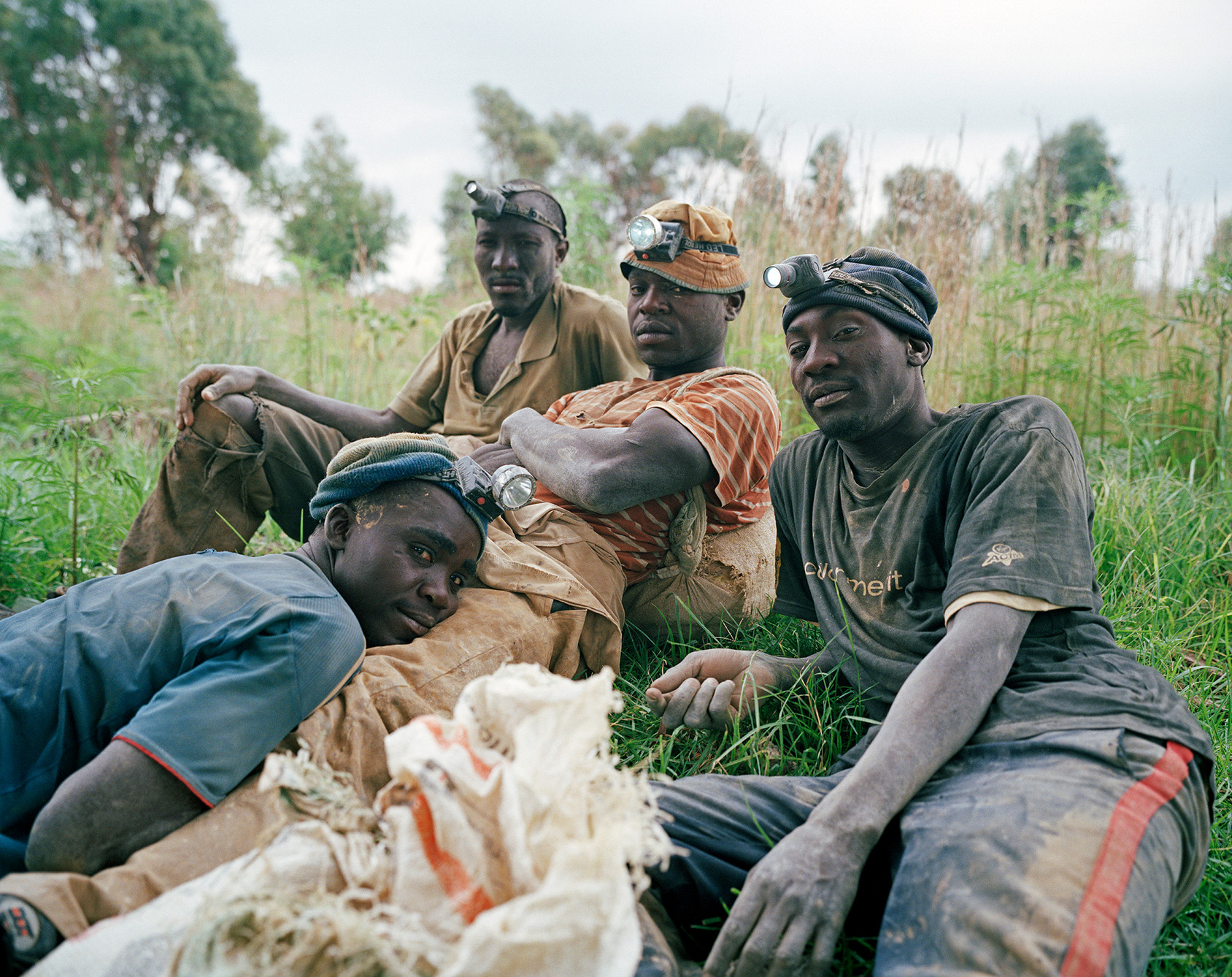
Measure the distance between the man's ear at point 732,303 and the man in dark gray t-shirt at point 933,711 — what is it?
74cm

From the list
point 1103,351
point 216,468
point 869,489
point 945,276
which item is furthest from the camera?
point 945,276

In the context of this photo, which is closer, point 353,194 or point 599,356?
point 599,356

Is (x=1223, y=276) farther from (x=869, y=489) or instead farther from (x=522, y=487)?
(x=522, y=487)

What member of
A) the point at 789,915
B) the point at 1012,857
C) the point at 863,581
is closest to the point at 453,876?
the point at 789,915

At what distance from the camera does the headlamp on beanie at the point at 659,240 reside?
2.60m

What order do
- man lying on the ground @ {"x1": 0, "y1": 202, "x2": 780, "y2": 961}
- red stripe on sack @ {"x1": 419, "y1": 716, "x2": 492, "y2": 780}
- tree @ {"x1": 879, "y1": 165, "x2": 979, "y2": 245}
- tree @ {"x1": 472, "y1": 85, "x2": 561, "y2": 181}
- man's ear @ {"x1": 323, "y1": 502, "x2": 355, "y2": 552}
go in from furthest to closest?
tree @ {"x1": 472, "y1": 85, "x2": 561, "y2": 181}
tree @ {"x1": 879, "y1": 165, "x2": 979, "y2": 245}
man's ear @ {"x1": 323, "y1": 502, "x2": 355, "y2": 552}
man lying on the ground @ {"x1": 0, "y1": 202, "x2": 780, "y2": 961}
red stripe on sack @ {"x1": 419, "y1": 716, "x2": 492, "y2": 780}

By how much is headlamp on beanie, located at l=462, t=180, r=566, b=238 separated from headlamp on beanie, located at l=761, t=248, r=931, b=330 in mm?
1654

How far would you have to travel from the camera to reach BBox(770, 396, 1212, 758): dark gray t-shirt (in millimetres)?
1528

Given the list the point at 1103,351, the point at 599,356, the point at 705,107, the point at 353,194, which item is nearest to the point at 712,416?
the point at 599,356

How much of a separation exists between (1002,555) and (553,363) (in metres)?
2.14

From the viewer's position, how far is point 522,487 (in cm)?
216

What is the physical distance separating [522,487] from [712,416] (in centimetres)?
62

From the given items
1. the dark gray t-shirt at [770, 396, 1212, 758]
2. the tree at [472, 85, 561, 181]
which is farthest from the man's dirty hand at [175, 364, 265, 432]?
the tree at [472, 85, 561, 181]

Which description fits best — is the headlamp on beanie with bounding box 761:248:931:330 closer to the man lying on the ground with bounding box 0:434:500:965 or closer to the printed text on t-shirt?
the printed text on t-shirt
